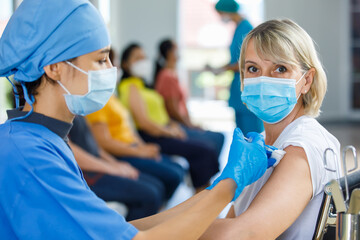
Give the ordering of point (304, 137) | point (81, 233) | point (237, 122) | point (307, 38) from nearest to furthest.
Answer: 1. point (81, 233)
2. point (304, 137)
3. point (307, 38)
4. point (237, 122)

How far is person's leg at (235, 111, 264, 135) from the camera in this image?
280cm

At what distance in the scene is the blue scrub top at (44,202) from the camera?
906 mm

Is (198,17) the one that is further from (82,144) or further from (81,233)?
(81,233)

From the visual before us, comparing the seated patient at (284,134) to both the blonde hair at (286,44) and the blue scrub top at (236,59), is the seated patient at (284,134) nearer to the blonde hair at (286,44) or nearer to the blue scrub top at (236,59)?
the blonde hair at (286,44)


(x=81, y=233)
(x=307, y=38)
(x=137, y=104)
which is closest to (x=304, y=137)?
(x=307, y=38)

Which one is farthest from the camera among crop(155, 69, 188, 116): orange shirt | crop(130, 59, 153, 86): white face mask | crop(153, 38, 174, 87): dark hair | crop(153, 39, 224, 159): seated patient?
crop(153, 38, 174, 87): dark hair

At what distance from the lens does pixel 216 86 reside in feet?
33.6

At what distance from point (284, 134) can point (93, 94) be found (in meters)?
0.51

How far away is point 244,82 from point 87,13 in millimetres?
505

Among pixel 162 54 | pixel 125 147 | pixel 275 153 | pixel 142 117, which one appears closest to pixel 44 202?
pixel 275 153

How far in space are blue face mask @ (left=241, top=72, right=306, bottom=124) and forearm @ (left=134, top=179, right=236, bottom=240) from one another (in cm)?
38

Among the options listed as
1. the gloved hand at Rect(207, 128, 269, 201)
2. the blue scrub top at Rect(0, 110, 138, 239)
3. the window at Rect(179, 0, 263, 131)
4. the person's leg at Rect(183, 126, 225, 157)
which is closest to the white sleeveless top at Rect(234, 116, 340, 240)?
the gloved hand at Rect(207, 128, 269, 201)

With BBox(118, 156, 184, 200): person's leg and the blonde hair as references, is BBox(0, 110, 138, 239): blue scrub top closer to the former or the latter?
the blonde hair

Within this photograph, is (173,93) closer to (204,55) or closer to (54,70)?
(54,70)
